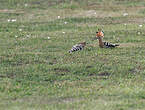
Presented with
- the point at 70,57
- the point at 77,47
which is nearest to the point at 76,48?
the point at 77,47

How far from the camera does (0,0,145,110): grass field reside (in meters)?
8.32

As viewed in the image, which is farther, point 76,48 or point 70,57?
point 76,48

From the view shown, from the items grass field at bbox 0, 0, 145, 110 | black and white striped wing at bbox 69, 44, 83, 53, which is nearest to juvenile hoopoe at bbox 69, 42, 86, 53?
black and white striped wing at bbox 69, 44, 83, 53

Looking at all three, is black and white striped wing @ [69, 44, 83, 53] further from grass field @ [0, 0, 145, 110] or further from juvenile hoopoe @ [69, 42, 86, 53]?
grass field @ [0, 0, 145, 110]

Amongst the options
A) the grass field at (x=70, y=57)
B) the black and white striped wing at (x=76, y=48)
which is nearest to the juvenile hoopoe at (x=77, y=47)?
the black and white striped wing at (x=76, y=48)

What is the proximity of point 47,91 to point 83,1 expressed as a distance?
11204 mm

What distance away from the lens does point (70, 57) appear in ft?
37.1

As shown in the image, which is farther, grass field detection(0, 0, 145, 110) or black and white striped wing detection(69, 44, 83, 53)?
black and white striped wing detection(69, 44, 83, 53)

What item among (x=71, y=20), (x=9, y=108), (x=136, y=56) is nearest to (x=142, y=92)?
(x=9, y=108)

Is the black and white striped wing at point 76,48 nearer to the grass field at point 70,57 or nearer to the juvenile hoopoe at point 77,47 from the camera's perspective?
the juvenile hoopoe at point 77,47

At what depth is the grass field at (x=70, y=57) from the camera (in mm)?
8320

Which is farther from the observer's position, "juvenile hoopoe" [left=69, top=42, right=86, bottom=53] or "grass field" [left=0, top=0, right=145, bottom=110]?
"juvenile hoopoe" [left=69, top=42, right=86, bottom=53]

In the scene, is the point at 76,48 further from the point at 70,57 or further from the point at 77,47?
the point at 70,57

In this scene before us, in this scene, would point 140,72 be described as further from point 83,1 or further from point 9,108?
point 83,1
